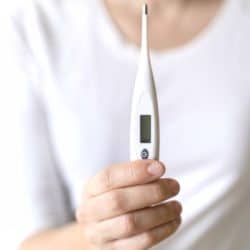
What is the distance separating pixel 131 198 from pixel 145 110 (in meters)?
0.07

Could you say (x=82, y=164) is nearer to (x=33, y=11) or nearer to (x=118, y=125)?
(x=118, y=125)

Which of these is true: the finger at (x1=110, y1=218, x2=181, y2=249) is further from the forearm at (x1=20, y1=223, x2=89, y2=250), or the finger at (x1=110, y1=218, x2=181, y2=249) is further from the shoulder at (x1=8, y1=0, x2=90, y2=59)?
the shoulder at (x1=8, y1=0, x2=90, y2=59)

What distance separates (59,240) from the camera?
63 centimetres

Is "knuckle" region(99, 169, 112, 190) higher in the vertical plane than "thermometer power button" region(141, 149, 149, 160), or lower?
lower

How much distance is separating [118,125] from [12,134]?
115 mm

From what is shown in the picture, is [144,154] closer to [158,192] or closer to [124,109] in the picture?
[158,192]

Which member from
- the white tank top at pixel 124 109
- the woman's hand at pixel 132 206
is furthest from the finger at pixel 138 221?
the white tank top at pixel 124 109

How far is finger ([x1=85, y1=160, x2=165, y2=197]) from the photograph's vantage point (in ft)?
1.59

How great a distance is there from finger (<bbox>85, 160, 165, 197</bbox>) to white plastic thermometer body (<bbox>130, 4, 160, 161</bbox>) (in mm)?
13

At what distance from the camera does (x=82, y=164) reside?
2.25ft

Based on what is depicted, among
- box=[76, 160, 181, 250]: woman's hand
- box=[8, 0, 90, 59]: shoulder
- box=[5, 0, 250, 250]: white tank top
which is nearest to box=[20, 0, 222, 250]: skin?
box=[76, 160, 181, 250]: woman's hand

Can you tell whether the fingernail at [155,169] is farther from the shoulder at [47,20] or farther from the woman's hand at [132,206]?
the shoulder at [47,20]

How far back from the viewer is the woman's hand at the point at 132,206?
0.49 metres

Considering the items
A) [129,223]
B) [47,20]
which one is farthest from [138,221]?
[47,20]
